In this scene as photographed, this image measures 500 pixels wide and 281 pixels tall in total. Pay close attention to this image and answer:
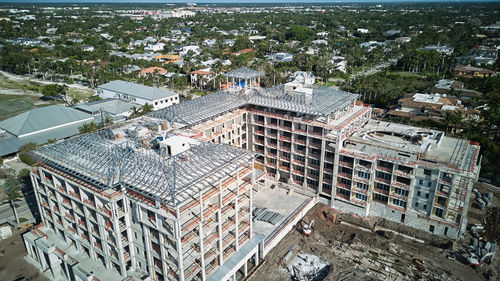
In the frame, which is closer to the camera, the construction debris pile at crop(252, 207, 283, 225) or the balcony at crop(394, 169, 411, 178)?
the balcony at crop(394, 169, 411, 178)

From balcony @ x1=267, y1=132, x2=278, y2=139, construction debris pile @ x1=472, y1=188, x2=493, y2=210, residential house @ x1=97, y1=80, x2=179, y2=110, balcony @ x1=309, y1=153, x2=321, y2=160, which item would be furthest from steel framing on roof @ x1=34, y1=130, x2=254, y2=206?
residential house @ x1=97, y1=80, x2=179, y2=110

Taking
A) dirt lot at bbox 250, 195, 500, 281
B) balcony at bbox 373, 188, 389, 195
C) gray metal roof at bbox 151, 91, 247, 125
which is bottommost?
dirt lot at bbox 250, 195, 500, 281

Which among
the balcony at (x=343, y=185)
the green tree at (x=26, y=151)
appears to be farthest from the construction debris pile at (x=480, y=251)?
the green tree at (x=26, y=151)

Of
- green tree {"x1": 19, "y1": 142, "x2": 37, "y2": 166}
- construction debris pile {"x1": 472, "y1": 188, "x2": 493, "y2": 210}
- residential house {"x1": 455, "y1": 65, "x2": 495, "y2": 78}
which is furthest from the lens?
residential house {"x1": 455, "y1": 65, "x2": 495, "y2": 78}

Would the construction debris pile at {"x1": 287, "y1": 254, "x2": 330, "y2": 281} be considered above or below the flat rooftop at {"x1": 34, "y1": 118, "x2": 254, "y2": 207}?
below

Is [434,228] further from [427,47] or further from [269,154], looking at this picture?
[427,47]

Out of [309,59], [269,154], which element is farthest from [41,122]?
[309,59]

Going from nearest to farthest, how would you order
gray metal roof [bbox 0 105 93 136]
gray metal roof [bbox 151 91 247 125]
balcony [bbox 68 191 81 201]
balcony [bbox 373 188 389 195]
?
balcony [bbox 68 191 81 201], balcony [bbox 373 188 389 195], gray metal roof [bbox 151 91 247 125], gray metal roof [bbox 0 105 93 136]

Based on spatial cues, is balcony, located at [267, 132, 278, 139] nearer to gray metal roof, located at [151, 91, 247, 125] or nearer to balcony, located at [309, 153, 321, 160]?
gray metal roof, located at [151, 91, 247, 125]
